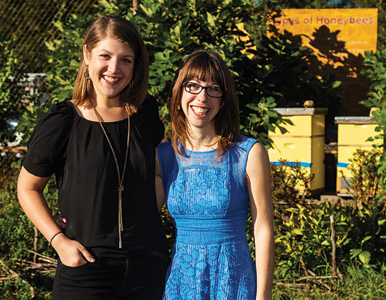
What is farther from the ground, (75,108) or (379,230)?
(75,108)

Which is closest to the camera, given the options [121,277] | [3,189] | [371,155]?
[121,277]

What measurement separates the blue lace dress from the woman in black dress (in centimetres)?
12

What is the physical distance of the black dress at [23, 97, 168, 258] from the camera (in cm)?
212

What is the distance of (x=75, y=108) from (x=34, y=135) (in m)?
0.21

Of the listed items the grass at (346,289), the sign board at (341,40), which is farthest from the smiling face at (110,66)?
the sign board at (341,40)

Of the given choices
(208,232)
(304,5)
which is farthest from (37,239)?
(304,5)

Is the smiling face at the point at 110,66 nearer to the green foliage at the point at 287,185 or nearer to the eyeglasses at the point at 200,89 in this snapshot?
the eyeglasses at the point at 200,89

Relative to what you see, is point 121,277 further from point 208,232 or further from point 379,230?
point 379,230

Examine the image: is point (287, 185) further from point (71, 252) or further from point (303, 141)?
point (71, 252)

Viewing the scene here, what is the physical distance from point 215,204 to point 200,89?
0.47 m

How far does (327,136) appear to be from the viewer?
7797 mm

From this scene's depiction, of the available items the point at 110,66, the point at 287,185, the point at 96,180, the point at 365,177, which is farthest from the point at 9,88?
the point at 96,180

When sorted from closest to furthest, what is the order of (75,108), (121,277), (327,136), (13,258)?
(121,277)
(75,108)
(13,258)
(327,136)

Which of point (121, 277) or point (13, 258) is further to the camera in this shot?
point (13, 258)
